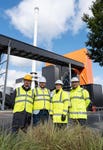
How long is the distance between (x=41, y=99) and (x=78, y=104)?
0.87 meters

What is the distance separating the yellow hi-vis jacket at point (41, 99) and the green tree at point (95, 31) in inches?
314

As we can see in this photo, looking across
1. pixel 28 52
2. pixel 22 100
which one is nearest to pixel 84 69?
pixel 28 52

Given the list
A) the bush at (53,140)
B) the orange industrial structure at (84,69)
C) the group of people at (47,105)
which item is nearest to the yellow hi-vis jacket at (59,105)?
the group of people at (47,105)

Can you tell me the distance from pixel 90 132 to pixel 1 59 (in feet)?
68.3

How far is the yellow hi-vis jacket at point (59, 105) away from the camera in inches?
234

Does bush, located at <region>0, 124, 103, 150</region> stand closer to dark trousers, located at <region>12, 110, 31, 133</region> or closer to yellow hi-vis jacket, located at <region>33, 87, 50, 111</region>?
dark trousers, located at <region>12, 110, 31, 133</region>

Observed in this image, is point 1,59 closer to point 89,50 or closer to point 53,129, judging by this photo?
point 89,50

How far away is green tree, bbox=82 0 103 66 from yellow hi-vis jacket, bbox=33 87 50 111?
7.96 metres

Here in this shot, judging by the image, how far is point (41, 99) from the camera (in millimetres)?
6059

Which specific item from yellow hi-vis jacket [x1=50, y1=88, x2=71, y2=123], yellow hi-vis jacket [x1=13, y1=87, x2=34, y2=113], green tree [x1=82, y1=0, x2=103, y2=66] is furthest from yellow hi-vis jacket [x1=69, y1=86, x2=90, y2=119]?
green tree [x1=82, y1=0, x2=103, y2=66]

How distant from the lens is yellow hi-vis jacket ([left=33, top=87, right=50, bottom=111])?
19.9ft

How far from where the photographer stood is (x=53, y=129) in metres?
4.42

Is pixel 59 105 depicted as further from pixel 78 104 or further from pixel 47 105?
pixel 78 104

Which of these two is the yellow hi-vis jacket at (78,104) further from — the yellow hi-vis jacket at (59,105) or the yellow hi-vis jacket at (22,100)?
the yellow hi-vis jacket at (22,100)
